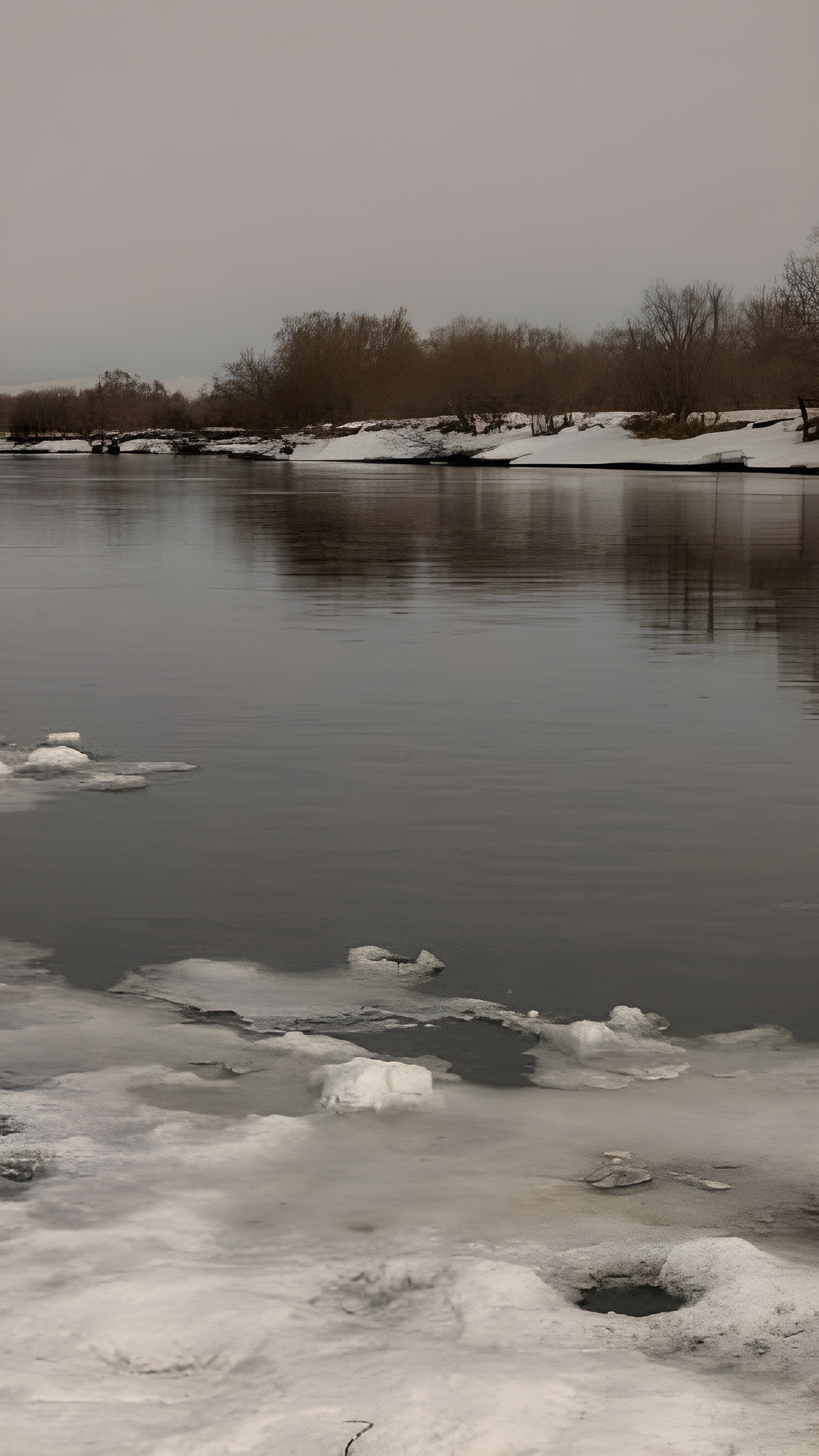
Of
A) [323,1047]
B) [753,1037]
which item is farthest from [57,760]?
[753,1037]

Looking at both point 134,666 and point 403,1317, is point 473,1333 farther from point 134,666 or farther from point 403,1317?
point 134,666

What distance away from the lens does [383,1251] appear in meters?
3.06

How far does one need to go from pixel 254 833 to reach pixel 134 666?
5.25 meters

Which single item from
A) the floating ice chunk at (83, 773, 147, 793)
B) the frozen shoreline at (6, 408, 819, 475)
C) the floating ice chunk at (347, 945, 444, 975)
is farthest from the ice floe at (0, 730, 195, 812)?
the frozen shoreline at (6, 408, 819, 475)

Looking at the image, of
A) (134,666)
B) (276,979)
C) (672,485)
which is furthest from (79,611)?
(672,485)

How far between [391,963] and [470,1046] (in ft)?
2.23

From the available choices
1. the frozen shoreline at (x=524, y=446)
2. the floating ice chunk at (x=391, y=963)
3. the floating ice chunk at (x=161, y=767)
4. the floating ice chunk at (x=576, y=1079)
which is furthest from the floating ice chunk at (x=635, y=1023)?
the frozen shoreline at (x=524, y=446)

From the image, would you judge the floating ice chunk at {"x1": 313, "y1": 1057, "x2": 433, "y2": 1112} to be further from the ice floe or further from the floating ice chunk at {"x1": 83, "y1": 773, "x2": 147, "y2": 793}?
the floating ice chunk at {"x1": 83, "y1": 773, "x2": 147, "y2": 793}

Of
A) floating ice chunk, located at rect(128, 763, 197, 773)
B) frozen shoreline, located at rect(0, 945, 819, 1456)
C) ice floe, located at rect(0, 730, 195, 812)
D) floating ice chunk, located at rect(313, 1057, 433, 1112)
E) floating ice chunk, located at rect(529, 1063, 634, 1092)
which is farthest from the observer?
floating ice chunk, located at rect(128, 763, 197, 773)

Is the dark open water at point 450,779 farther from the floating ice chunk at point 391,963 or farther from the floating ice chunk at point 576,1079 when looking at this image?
the floating ice chunk at point 576,1079

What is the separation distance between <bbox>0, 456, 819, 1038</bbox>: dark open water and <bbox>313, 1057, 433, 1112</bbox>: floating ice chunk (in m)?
0.74

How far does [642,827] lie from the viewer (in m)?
6.54

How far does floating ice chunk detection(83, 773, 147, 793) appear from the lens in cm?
732

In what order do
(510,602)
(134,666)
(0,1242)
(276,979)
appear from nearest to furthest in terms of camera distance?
(0,1242)
(276,979)
(134,666)
(510,602)
